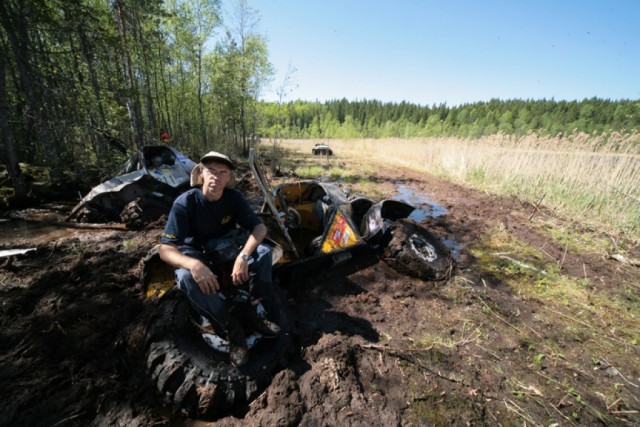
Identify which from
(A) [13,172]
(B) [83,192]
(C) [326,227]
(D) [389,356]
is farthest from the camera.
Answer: (B) [83,192]

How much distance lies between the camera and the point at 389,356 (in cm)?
267

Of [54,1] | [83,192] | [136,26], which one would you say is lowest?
[83,192]

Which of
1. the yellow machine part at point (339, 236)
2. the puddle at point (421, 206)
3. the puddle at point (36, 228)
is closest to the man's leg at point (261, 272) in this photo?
the yellow machine part at point (339, 236)

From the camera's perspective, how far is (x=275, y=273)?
11.6 feet

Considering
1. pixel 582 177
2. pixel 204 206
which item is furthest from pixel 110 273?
pixel 582 177

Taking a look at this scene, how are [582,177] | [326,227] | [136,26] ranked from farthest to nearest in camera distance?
1. [136,26]
2. [582,177]
3. [326,227]

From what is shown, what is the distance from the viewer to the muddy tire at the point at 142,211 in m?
5.82

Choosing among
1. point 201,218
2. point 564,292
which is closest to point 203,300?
point 201,218

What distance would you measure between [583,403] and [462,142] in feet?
49.3

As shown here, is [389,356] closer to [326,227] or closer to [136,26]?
[326,227]

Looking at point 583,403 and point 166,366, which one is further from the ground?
point 166,366

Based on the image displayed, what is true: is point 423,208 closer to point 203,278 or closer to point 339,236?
point 339,236

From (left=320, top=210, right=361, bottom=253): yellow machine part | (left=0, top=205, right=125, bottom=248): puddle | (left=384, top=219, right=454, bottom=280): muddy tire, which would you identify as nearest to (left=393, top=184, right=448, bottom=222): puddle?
(left=384, top=219, right=454, bottom=280): muddy tire

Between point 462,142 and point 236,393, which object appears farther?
point 462,142
